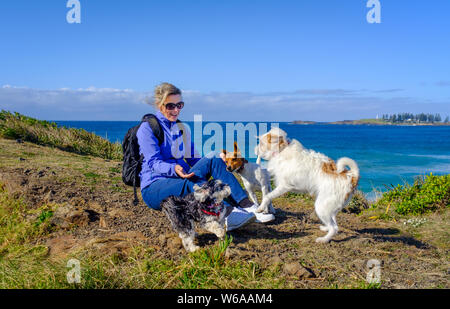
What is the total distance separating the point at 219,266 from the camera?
4.01 meters

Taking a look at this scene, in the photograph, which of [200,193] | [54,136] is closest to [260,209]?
[200,193]

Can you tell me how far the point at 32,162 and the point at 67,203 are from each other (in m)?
3.55

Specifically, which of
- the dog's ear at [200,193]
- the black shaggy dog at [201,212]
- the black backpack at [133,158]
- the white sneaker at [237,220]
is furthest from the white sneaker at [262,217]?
the black backpack at [133,158]

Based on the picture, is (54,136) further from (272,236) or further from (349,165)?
(349,165)

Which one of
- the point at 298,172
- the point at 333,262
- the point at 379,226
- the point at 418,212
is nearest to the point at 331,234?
the point at 333,262

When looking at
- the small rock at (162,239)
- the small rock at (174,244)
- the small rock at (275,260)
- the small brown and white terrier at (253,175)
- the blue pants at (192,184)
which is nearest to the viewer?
the small rock at (275,260)

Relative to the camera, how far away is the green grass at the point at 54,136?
41.9ft

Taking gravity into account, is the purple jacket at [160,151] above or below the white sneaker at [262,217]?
above

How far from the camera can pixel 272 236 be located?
520 centimetres

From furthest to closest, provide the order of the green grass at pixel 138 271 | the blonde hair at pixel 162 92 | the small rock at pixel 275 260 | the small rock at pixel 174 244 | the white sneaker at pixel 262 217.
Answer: the white sneaker at pixel 262 217, the blonde hair at pixel 162 92, the small rock at pixel 174 244, the small rock at pixel 275 260, the green grass at pixel 138 271

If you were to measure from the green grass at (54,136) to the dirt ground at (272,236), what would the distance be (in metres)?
5.34

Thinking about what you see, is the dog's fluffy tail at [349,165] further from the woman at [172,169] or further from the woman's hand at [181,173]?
the woman's hand at [181,173]

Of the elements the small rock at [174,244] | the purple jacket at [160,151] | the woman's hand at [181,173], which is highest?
the purple jacket at [160,151]
